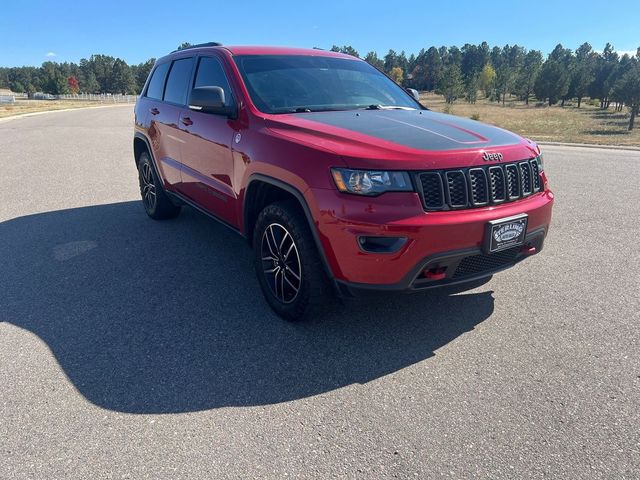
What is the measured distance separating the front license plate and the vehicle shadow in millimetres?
451

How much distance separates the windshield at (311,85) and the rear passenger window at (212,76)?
0.58 ft

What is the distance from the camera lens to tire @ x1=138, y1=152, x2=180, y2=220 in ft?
19.3

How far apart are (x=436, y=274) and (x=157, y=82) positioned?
14.5 ft

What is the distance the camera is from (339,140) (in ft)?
9.92

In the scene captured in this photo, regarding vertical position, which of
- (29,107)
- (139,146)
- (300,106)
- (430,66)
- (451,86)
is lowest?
(139,146)

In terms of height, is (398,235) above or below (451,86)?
below

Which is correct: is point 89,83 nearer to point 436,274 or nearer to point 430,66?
point 430,66

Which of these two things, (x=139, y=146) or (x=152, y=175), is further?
(x=139, y=146)

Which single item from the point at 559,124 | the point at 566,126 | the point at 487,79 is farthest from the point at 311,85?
the point at 487,79

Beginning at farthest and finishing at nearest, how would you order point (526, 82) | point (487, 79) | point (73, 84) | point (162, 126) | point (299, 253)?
point (73, 84) → point (487, 79) → point (526, 82) → point (162, 126) → point (299, 253)

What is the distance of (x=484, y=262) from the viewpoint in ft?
10.1

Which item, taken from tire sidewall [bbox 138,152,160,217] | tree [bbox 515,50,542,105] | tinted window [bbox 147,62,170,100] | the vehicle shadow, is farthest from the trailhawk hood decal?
tree [bbox 515,50,542,105]

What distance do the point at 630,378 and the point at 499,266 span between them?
96 cm

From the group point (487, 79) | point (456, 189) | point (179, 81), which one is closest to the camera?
point (456, 189)
